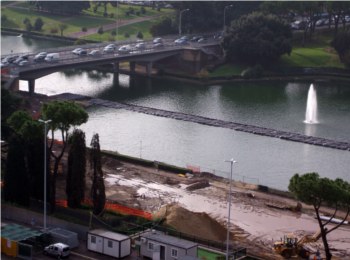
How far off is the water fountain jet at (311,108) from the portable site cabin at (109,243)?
24.8 m

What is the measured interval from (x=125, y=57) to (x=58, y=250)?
117 feet

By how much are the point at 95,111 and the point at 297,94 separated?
14.7m

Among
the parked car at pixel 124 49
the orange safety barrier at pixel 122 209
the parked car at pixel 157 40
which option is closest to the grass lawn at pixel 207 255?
the orange safety barrier at pixel 122 209

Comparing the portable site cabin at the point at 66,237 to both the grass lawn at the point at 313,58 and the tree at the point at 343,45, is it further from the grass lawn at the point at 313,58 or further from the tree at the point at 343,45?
the tree at the point at 343,45

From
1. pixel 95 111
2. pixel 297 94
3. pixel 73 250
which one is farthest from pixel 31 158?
pixel 297 94

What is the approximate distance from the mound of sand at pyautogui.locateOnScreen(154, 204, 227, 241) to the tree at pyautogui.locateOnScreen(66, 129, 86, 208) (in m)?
2.71

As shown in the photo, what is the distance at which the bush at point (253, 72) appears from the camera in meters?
63.3

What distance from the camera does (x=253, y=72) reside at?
208 ft

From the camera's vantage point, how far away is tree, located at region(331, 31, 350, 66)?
6500 cm

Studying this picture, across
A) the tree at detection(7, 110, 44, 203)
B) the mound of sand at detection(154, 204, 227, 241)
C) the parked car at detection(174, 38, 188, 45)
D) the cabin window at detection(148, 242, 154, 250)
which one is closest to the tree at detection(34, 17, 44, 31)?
the parked car at detection(174, 38, 188, 45)

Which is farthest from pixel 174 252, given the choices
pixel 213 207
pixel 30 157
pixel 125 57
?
pixel 125 57

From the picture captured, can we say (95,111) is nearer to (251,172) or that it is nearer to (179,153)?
(179,153)

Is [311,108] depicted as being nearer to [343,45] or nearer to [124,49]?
[343,45]

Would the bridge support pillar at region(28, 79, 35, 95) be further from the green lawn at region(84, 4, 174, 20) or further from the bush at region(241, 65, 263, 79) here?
the green lawn at region(84, 4, 174, 20)
